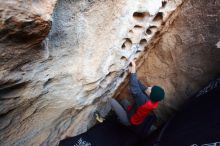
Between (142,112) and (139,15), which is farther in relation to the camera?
(142,112)

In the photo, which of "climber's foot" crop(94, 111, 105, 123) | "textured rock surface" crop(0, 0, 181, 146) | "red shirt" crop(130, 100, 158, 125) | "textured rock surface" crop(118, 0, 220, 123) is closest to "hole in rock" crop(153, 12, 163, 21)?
"textured rock surface" crop(0, 0, 181, 146)

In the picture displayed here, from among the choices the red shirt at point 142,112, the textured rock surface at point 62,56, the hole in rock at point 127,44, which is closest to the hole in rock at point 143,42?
the textured rock surface at point 62,56

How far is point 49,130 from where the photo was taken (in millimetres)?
1720

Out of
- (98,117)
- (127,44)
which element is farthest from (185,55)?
(98,117)

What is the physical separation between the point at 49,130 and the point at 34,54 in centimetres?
74

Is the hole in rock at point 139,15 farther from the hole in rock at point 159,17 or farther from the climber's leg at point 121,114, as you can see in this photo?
the climber's leg at point 121,114

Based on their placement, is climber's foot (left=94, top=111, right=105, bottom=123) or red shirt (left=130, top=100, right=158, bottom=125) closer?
red shirt (left=130, top=100, right=158, bottom=125)

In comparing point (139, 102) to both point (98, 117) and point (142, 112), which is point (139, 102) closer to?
point (142, 112)

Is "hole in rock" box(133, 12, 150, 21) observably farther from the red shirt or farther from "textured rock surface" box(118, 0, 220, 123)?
the red shirt

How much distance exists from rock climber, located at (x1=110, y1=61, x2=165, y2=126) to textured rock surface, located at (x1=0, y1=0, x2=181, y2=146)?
0.46 feet

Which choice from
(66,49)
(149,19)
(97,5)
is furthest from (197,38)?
(66,49)

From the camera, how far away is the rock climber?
1576mm

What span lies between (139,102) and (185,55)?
18.3 inches

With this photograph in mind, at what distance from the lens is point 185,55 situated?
183cm
